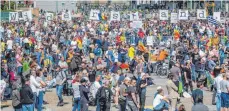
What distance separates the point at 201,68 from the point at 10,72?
8.14 meters

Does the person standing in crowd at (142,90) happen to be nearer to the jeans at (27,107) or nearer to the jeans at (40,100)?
the jeans at (40,100)

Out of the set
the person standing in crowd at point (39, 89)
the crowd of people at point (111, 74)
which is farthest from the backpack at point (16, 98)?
the person standing in crowd at point (39, 89)

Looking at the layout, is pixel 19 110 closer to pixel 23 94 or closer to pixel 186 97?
pixel 23 94

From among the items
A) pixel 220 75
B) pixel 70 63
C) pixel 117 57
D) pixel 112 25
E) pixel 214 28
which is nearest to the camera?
pixel 220 75

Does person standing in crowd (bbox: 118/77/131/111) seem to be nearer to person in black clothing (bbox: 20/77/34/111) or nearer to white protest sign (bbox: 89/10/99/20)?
person in black clothing (bbox: 20/77/34/111)

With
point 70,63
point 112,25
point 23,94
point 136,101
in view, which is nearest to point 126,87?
point 136,101

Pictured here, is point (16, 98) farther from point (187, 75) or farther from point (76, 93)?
point (187, 75)

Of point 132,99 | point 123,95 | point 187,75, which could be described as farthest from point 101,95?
point 187,75

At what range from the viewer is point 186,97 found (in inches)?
780

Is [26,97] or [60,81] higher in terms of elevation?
[26,97]

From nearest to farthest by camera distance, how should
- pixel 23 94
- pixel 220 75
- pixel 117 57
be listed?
pixel 23 94, pixel 220 75, pixel 117 57

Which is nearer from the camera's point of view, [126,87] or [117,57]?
[126,87]

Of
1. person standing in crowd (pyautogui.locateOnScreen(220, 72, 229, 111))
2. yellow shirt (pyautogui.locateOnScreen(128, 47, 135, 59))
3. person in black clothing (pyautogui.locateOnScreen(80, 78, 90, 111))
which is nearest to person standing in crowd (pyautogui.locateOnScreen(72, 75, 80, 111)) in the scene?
person in black clothing (pyautogui.locateOnScreen(80, 78, 90, 111))

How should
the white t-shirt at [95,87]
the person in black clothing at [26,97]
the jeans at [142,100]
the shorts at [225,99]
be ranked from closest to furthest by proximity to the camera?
the person in black clothing at [26,97] → the shorts at [225,99] → the jeans at [142,100] → the white t-shirt at [95,87]
